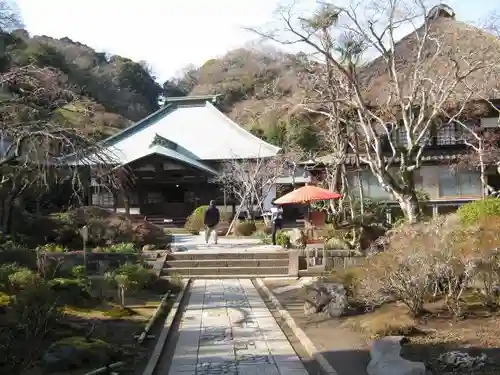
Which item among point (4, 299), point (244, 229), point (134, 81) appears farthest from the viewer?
point (134, 81)

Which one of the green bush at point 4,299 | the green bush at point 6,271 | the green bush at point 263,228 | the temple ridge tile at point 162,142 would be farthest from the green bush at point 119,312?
the temple ridge tile at point 162,142

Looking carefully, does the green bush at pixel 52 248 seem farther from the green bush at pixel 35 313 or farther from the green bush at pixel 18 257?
the green bush at pixel 35 313

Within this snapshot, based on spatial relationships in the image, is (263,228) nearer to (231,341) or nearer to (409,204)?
(409,204)

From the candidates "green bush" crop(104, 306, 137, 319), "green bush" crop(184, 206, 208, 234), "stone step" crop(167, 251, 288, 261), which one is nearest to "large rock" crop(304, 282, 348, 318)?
"green bush" crop(104, 306, 137, 319)

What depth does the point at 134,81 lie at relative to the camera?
2468 inches

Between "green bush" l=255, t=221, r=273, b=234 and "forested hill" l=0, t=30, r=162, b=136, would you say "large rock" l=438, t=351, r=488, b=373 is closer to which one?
"green bush" l=255, t=221, r=273, b=234

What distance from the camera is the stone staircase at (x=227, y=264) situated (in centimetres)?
1611

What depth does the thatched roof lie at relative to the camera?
568 inches

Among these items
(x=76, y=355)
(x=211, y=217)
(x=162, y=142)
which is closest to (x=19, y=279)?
(x=76, y=355)

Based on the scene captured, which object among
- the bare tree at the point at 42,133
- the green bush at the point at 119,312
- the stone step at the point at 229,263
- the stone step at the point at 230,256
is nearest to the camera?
the bare tree at the point at 42,133

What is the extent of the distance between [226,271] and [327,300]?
6723 mm

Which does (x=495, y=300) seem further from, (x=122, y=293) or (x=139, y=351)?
(x=122, y=293)

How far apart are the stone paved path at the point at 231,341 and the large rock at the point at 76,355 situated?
2.74ft

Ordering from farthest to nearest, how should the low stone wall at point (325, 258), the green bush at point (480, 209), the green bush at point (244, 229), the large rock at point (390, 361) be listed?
the green bush at point (244, 229)
the low stone wall at point (325, 258)
the green bush at point (480, 209)
the large rock at point (390, 361)
